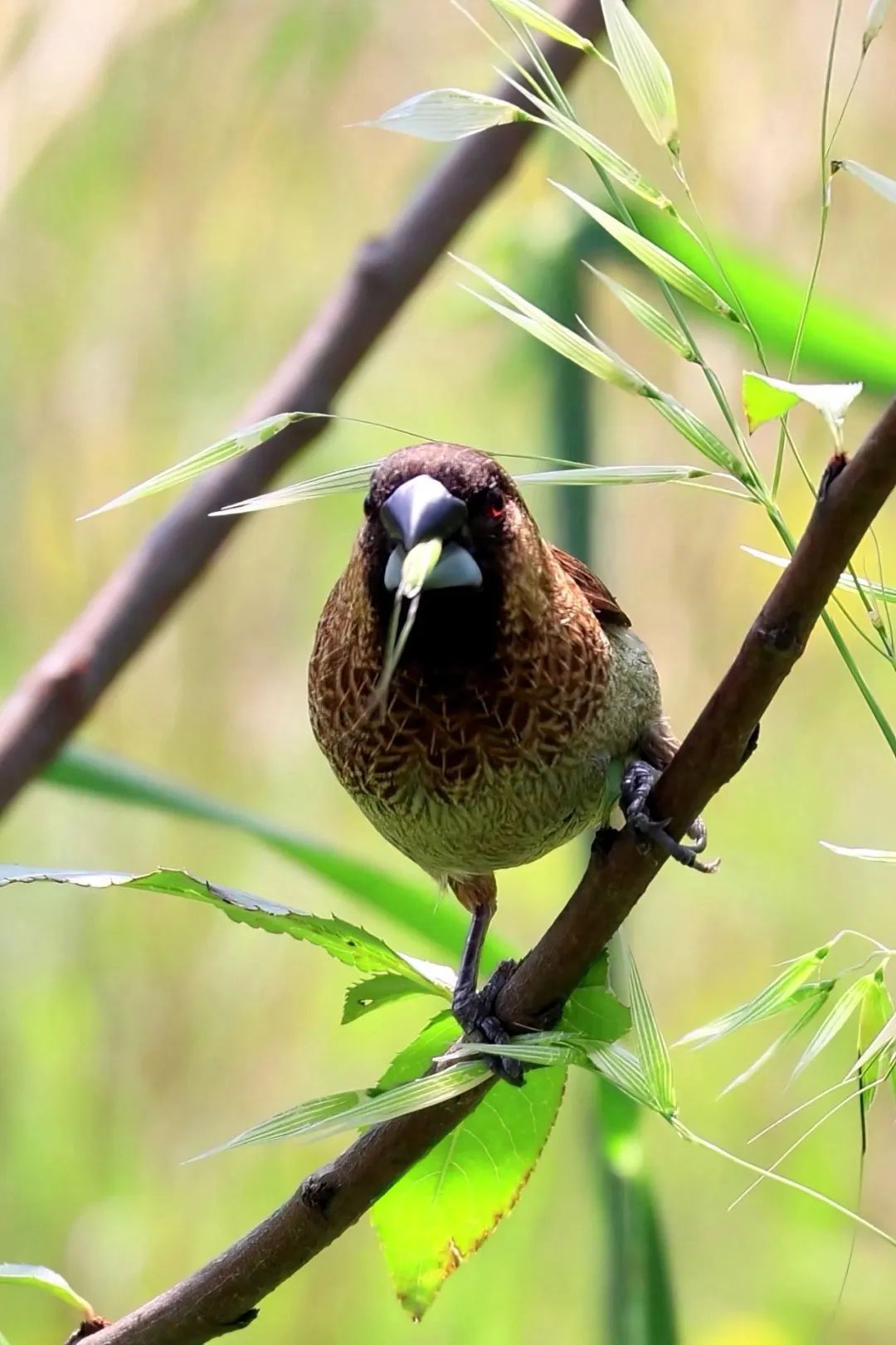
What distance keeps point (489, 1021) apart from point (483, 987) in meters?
0.19

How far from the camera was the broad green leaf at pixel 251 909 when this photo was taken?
687 mm

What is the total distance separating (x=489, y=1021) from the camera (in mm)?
726

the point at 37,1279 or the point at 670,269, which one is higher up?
the point at 670,269

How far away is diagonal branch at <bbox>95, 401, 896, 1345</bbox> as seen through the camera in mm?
523

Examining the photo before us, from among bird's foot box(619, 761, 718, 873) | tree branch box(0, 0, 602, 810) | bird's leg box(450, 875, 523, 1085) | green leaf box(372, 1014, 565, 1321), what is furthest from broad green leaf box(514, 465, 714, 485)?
tree branch box(0, 0, 602, 810)

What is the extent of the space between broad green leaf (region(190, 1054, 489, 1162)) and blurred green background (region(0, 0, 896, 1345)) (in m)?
1.53

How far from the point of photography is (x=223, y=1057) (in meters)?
2.46

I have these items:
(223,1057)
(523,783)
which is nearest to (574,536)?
(523,783)

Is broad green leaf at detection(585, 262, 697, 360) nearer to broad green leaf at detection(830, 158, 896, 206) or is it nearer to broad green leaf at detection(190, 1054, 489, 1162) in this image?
broad green leaf at detection(830, 158, 896, 206)

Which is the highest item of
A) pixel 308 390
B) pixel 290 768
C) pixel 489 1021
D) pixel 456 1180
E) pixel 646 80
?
pixel 646 80

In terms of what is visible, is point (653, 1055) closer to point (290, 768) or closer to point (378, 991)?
point (378, 991)

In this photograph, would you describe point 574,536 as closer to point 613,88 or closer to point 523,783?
point 523,783

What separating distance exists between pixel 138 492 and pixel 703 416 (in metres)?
1.51

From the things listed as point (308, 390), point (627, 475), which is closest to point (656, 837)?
point (627, 475)
